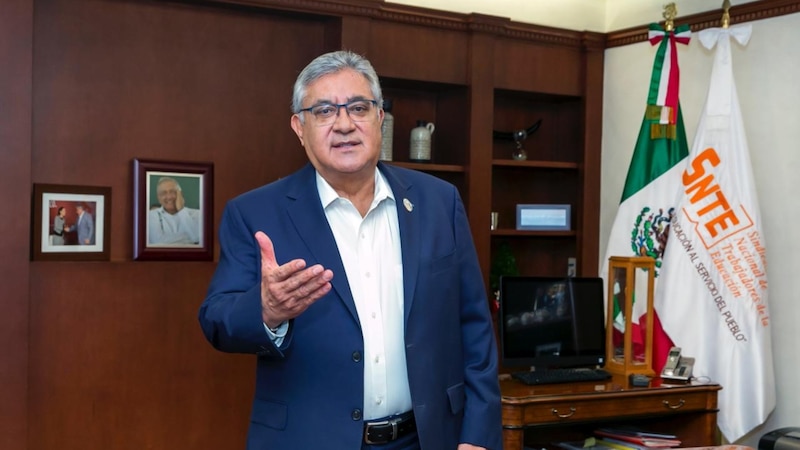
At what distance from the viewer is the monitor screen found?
389 cm

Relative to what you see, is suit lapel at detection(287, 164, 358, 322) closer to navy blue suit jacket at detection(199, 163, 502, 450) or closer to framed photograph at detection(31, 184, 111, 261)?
navy blue suit jacket at detection(199, 163, 502, 450)

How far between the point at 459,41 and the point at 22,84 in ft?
6.72

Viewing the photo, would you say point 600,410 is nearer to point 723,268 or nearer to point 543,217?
point 723,268

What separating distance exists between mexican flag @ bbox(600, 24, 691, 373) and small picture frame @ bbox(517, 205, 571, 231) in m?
0.45

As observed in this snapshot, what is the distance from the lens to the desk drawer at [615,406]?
3.56 m

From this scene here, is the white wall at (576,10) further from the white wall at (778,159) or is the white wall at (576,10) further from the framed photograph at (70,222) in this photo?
the framed photograph at (70,222)

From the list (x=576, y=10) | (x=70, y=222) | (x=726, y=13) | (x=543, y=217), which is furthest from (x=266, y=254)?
(x=576, y=10)

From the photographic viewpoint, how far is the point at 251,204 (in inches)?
82.0

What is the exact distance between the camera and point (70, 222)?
3873 mm

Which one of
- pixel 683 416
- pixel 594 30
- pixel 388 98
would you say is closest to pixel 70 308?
pixel 388 98

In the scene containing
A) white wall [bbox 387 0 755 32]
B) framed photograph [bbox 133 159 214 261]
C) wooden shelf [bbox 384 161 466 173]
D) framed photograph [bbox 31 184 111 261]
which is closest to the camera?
framed photograph [bbox 31 184 111 261]

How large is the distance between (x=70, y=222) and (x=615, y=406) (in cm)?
232

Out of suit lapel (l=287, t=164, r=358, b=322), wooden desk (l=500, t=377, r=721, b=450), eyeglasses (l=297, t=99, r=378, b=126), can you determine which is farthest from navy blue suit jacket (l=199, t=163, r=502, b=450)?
wooden desk (l=500, t=377, r=721, b=450)

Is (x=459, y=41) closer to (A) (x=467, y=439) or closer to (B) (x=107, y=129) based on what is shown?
(B) (x=107, y=129)
